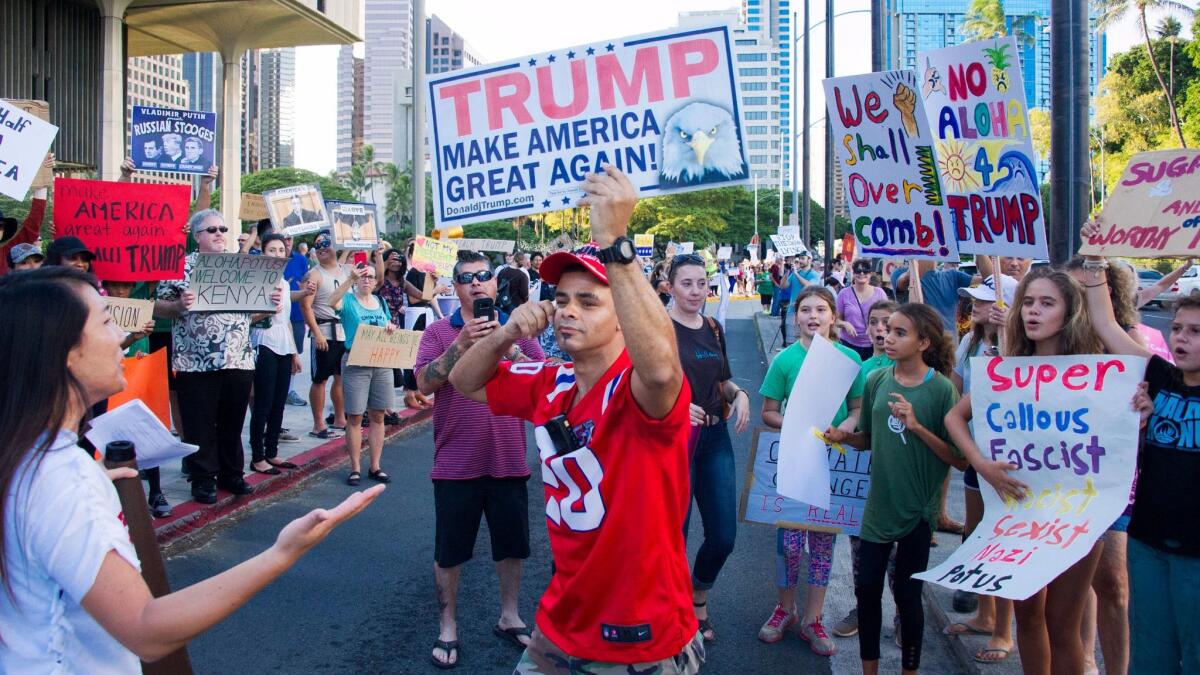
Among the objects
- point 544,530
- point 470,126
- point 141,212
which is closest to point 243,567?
point 470,126

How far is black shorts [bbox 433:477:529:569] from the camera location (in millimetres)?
5172

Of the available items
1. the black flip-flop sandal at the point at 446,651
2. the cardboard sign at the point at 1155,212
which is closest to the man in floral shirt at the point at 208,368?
the black flip-flop sandal at the point at 446,651

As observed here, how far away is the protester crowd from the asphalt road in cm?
17

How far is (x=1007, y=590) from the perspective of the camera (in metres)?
3.54

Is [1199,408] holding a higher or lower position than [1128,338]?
lower

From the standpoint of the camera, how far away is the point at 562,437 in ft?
9.96

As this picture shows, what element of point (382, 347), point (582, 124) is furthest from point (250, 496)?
point (582, 124)

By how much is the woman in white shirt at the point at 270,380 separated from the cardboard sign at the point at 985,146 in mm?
5257

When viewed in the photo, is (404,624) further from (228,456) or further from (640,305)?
(640,305)

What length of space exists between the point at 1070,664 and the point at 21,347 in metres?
3.84

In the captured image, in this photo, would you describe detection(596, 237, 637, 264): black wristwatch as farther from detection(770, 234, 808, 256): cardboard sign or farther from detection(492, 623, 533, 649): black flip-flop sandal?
detection(770, 234, 808, 256): cardboard sign

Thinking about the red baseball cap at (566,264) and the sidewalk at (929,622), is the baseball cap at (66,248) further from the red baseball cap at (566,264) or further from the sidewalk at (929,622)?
the sidewalk at (929,622)

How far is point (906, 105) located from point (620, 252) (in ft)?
14.0

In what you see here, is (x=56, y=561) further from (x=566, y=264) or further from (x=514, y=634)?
Answer: (x=514, y=634)
